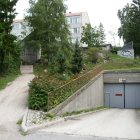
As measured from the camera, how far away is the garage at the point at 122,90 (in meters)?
39.5

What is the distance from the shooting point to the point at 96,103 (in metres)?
33.8

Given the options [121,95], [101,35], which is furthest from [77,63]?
[101,35]

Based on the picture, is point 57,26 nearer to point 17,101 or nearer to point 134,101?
point 134,101

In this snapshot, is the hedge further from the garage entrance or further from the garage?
the garage entrance

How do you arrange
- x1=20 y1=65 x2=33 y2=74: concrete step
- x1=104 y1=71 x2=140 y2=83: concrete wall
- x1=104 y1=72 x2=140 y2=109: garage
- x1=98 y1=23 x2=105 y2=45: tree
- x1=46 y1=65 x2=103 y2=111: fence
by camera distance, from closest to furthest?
x1=46 y1=65 x2=103 y2=111: fence, x1=20 y1=65 x2=33 y2=74: concrete step, x1=104 y1=71 x2=140 y2=83: concrete wall, x1=104 y1=72 x2=140 y2=109: garage, x1=98 y1=23 x2=105 y2=45: tree

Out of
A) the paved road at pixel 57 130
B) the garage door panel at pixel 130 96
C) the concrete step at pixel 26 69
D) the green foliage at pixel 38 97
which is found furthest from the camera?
the garage door panel at pixel 130 96

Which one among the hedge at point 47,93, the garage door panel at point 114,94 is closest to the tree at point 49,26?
the garage door panel at point 114,94

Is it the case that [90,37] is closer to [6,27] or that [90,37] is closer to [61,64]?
[6,27]

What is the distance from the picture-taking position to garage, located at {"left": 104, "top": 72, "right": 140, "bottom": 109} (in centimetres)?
3950

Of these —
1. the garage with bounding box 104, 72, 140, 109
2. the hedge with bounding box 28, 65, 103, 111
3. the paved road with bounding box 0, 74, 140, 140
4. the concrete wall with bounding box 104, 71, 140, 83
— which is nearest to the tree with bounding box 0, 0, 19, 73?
the hedge with bounding box 28, 65, 103, 111

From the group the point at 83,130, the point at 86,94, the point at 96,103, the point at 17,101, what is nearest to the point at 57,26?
the point at 96,103

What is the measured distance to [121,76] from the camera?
39.8m

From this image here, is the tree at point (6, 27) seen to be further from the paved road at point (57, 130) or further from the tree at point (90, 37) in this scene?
the tree at point (90, 37)

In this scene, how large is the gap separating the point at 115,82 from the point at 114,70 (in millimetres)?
1356
